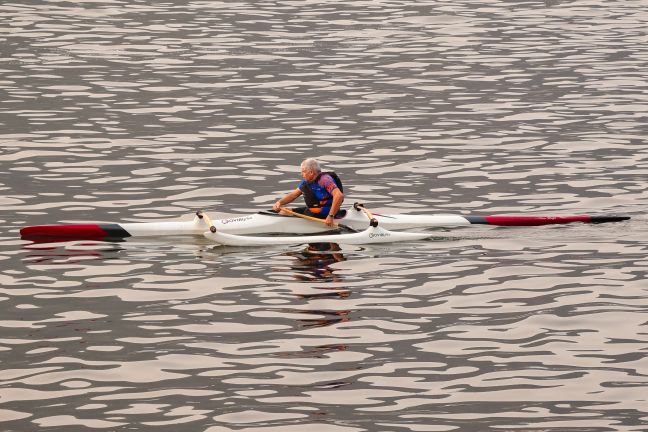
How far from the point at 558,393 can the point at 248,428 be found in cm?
389

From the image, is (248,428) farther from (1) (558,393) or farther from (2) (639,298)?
(2) (639,298)

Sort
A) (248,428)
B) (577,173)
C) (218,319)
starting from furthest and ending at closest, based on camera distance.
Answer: (577,173)
(218,319)
(248,428)

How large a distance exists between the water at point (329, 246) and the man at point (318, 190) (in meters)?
1.40

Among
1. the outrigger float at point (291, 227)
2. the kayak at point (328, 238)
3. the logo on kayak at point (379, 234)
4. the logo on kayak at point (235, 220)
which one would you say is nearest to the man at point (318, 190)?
the outrigger float at point (291, 227)

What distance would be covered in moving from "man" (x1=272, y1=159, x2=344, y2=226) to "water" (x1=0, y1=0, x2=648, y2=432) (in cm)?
140

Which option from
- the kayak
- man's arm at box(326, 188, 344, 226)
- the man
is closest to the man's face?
the man

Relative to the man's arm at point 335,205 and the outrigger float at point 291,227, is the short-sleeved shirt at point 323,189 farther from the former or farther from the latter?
the outrigger float at point 291,227

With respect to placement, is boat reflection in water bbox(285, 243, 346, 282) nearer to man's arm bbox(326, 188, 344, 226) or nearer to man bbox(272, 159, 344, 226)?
man's arm bbox(326, 188, 344, 226)

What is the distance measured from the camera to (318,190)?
27.0 m

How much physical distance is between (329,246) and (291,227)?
1.29 meters

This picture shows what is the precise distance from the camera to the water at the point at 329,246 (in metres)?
17.9

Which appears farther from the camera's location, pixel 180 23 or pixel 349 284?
pixel 180 23

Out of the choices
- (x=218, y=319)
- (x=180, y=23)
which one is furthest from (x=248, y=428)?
(x=180, y=23)

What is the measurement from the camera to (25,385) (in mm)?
18047
